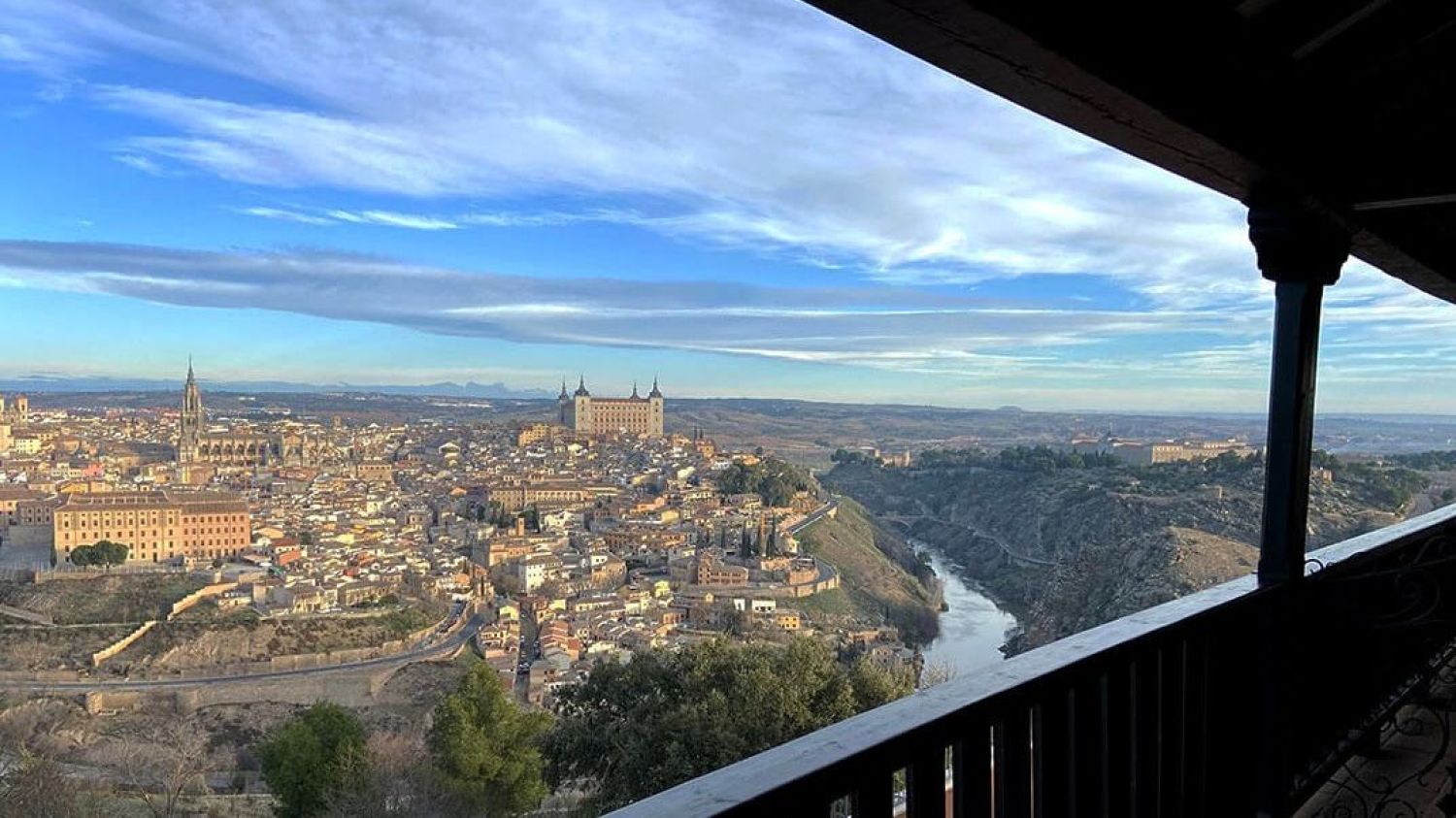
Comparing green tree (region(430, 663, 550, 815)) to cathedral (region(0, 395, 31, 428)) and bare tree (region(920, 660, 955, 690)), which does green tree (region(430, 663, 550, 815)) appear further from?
bare tree (region(920, 660, 955, 690))

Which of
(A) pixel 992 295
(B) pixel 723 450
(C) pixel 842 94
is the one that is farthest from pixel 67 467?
(A) pixel 992 295

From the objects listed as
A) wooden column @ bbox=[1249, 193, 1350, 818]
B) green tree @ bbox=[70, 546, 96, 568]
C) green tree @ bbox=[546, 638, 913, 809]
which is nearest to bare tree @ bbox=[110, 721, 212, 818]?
green tree @ bbox=[70, 546, 96, 568]

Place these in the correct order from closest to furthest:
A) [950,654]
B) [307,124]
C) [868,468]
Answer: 1. [950,654]
2. [307,124]
3. [868,468]

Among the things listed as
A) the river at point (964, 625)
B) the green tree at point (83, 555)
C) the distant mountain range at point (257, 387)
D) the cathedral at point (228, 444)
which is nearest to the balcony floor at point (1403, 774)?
the river at point (964, 625)

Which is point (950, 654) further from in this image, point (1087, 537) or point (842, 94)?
point (842, 94)

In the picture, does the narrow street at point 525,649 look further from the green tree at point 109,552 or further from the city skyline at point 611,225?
the city skyline at point 611,225
